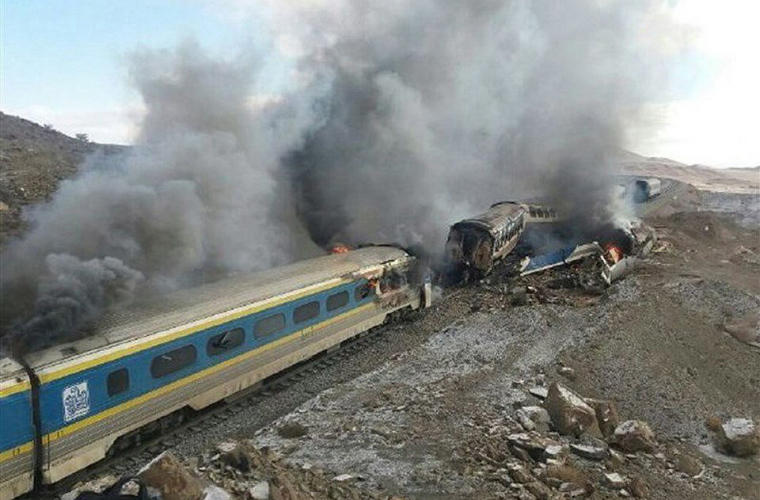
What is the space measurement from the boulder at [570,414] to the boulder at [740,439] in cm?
285

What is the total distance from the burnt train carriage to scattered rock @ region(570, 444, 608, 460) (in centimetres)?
694

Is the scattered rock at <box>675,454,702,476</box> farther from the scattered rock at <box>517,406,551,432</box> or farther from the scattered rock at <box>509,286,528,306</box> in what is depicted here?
the scattered rock at <box>509,286,528,306</box>

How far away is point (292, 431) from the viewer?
12.3 meters

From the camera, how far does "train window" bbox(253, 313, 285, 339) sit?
13.8 meters

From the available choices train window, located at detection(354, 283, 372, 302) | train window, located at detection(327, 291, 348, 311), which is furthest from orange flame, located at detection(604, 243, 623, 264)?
train window, located at detection(327, 291, 348, 311)

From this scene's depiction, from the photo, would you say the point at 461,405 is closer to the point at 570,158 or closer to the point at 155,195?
the point at 155,195

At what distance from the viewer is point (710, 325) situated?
65.9 feet

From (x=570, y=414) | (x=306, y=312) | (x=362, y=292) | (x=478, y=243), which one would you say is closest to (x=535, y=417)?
(x=570, y=414)

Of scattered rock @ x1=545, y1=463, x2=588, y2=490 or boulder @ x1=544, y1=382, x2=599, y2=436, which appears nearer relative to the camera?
scattered rock @ x1=545, y1=463, x2=588, y2=490

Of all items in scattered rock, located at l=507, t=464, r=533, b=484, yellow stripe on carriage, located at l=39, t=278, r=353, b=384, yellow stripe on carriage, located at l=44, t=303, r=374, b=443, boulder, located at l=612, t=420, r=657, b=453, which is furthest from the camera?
boulder, located at l=612, t=420, r=657, b=453

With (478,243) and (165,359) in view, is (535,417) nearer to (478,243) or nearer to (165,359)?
(165,359)

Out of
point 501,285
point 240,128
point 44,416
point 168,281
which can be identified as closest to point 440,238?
point 501,285

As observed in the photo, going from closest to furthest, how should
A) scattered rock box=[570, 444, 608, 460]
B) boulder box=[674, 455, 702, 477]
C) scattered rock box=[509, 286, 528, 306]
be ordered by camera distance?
1. scattered rock box=[570, 444, 608, 460]
2. boulder box=[674, 455, 702, 477]
3. scattered rock box=[509, 286, 528, 306]

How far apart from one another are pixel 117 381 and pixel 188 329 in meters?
1.70
